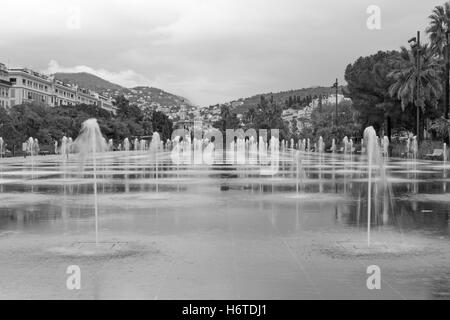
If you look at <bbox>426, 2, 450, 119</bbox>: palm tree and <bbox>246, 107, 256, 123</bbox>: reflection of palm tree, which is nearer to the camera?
<bbox>426, 2, 450, 119</bbox>: palm tree

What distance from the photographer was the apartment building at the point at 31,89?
334 ft

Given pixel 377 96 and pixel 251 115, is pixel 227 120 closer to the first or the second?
pixel 251 115

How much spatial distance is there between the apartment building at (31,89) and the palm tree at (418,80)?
5904cm

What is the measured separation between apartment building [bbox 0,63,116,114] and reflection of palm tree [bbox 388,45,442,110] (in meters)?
59.1

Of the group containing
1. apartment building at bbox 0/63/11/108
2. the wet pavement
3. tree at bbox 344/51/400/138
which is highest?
apartment building at bbox 0/63/11/108

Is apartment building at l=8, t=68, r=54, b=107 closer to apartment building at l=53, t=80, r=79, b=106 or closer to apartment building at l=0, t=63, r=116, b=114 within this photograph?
apartment building at l=0, t=63, r=116, b=114

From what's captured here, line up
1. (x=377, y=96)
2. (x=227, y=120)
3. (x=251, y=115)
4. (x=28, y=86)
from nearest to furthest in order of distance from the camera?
(x=377, y=96) < (x=28, y=86) < (x=251, y=115) < (x=227, y=120)

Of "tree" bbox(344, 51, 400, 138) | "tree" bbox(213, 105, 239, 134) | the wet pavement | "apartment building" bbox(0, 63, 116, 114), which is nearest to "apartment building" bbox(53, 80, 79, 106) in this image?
"apartment building" bbox(0, 63, 116, 114)

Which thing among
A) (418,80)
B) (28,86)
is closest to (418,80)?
(418,80)

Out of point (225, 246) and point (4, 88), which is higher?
point (4, 88)

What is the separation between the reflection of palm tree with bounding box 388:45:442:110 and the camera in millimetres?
50656

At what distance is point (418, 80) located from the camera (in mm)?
50719

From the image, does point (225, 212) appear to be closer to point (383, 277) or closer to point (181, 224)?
point (181, 224)
